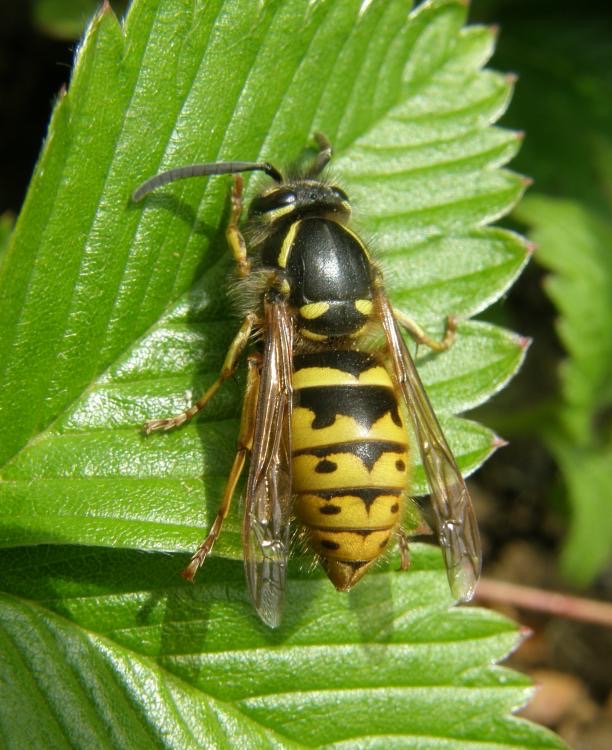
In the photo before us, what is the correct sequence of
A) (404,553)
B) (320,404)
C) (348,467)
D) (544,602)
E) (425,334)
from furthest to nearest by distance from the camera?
(544,602) → (425,334) → (404,553) → (320,404) → (348,467)

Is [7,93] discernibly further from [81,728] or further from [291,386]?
[81,728]

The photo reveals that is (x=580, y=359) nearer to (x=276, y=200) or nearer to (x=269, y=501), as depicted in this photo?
(x=276, y=200)

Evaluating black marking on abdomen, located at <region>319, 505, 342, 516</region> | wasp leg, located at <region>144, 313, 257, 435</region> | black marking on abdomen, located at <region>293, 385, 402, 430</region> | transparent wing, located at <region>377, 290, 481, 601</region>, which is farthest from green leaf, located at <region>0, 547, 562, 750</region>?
black marking on abdomen, located at <region>293, 385, 402, 430</region>

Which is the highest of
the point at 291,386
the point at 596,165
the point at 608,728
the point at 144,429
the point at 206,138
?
the point at 596,165

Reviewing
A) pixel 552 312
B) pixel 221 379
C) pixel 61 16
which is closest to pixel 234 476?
pixel 221 379

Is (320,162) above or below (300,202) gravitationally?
above

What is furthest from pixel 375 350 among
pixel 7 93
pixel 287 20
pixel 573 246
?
pixel 7 93

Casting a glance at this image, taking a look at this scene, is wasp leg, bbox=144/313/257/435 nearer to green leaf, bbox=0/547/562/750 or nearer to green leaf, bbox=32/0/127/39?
green leaf, bbox=0/547/562/750
